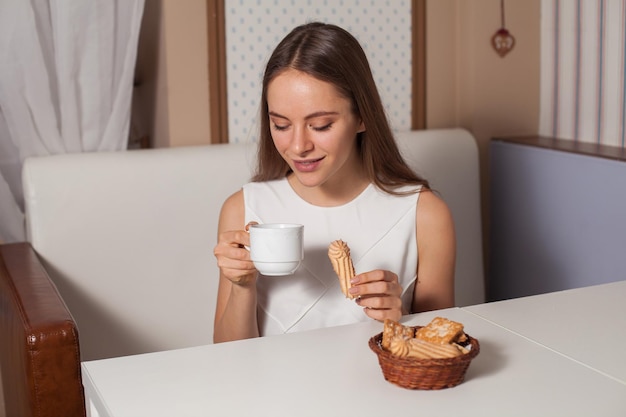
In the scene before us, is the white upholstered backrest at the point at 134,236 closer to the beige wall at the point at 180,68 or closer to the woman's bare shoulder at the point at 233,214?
the beige wall at the point at 180,68

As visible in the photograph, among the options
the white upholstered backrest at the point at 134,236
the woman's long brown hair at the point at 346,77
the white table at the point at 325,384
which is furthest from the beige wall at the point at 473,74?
the white table at the point at 325,384

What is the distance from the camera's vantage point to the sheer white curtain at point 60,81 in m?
2.11

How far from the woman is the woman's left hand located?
25cm

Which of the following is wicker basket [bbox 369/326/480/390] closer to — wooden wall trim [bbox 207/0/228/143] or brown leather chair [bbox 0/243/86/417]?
brown leather chair [bbox 0/243/86/417]

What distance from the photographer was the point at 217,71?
233 centimetres

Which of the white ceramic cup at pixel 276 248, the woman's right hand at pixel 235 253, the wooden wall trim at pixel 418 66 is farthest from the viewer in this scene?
the wooden wall trim at pixel 418 66

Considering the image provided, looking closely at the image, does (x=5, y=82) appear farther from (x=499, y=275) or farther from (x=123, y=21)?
(x=499, y=275)

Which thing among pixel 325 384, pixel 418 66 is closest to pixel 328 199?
pixel 325 384

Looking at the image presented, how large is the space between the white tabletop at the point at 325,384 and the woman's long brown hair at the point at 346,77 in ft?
1.80

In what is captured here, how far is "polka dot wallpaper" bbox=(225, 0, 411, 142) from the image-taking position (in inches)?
92.0

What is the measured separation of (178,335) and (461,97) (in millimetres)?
1130

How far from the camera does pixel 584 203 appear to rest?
7.34 ft

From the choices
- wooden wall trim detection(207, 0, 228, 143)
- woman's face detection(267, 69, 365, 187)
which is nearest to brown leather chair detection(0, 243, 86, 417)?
woman's face detection(267, 69, 365, 187)

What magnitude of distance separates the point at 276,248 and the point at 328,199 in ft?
1.64
